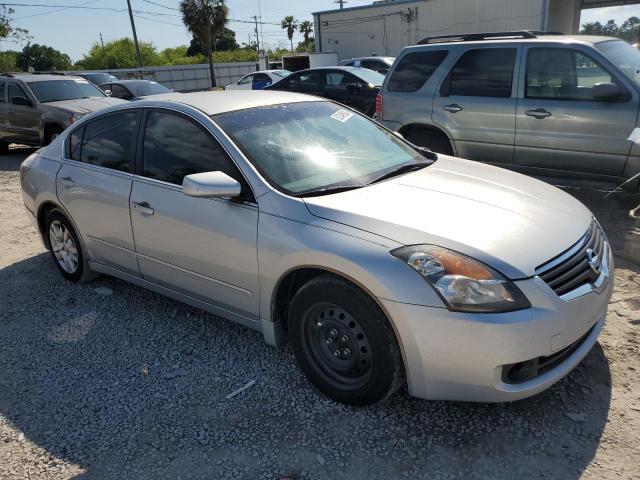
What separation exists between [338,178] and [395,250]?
833 millimetres

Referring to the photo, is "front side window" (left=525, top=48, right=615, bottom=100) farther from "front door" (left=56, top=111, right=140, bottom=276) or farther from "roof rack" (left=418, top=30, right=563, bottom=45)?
"front door" (left=56, top=111, right=140, bottom=276)

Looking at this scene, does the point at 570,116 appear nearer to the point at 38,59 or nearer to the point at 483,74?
the point at 483,74

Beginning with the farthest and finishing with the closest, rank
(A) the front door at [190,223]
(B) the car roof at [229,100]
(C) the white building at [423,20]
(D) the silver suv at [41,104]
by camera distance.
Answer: (C) the white building at [423,20] → (D) the silver suv at [41,104] → (B) the car roof at [229,100] → (A) the front door at [190,223]

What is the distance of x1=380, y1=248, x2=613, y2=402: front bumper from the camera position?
7.63 feet

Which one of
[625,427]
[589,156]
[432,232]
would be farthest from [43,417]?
[589,156]

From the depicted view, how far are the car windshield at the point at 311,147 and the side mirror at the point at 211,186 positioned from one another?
0.22 meters

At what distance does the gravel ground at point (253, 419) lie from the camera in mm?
2471

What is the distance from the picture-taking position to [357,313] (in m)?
2.60

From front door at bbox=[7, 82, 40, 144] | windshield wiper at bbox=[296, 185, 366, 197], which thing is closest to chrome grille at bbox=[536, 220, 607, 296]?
windshield wiper at bbox=[296, 185, 366, 197]

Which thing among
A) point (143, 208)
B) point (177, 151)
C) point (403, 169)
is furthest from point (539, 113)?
point (143, 208)

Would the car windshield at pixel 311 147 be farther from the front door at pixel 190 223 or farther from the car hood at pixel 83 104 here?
the car hood at pixel 83 104

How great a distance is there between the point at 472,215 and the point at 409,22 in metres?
33.7

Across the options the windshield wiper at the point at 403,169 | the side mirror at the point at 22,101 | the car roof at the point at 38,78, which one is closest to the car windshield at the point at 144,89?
the car roof at the point at 38,78

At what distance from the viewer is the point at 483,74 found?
6.20 metres
